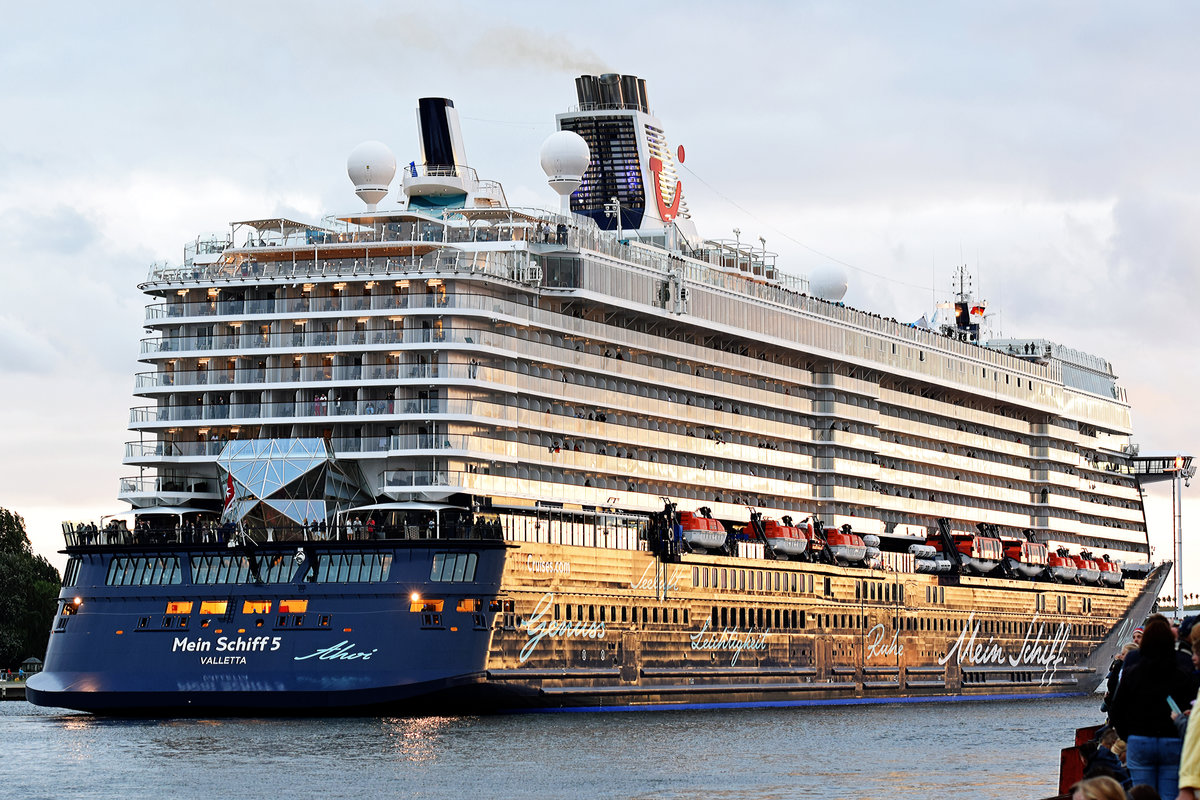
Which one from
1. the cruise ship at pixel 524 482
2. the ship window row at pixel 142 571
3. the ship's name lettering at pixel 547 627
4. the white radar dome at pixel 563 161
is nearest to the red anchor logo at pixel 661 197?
the cruise ship at pixel 524 482

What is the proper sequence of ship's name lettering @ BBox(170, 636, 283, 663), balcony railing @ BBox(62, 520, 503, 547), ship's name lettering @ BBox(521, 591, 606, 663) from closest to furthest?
ship's name lettering @ BBox(170, 636, 283, 663), balcony railing @ BBox(62, 520, 503, 547), ship's name lettering @ BBox(521, 591, 606, 663)

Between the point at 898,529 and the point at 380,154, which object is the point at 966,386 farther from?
the point at 380,154

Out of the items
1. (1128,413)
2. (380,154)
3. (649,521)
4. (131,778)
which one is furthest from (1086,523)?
(131,778)

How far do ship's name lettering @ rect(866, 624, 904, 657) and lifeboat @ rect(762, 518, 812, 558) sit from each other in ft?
17.9

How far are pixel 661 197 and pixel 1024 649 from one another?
26.5 m

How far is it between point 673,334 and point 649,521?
32.1 feet

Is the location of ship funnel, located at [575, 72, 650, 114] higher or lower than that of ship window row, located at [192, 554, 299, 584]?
higher

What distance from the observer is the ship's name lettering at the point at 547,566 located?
56.3 meters

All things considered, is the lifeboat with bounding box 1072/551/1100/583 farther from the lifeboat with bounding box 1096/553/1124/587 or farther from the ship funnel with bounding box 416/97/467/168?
the ship funnel with bounding box 416/97/467/168

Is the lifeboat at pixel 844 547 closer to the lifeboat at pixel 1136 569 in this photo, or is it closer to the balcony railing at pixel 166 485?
the balcony railing at pixel 166 485

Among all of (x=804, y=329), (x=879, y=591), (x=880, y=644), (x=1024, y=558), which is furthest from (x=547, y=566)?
(x=1024, y=558)

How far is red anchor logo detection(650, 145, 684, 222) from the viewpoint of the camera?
258ft

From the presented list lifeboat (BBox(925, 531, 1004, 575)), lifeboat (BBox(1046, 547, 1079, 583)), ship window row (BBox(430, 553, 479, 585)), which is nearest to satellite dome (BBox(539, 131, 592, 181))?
ship window row (BBox(430, 553, 479, 585))

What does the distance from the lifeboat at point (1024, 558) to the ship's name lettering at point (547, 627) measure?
32989 millimetres
